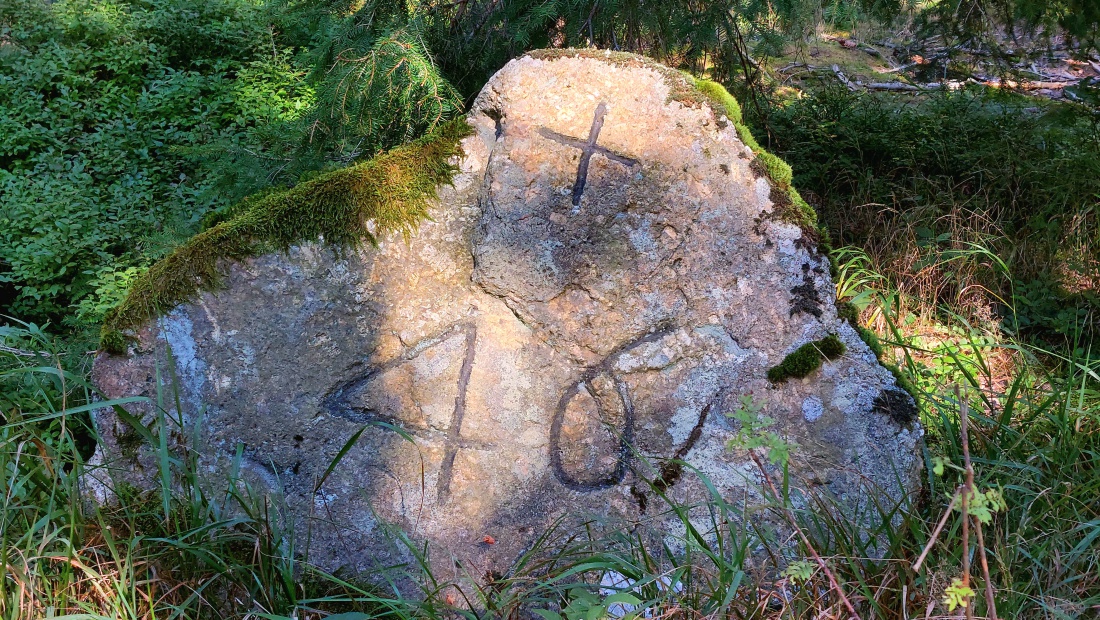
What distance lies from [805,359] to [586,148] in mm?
957

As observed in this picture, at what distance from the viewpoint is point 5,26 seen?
604 cm

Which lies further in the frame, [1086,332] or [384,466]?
[1086,332]

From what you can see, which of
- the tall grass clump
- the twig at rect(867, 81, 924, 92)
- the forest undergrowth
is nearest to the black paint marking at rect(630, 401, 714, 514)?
the forest undergrowth

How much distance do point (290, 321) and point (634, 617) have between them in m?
1.37

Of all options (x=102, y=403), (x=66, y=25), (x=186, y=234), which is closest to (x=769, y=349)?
(x=102, y=403)

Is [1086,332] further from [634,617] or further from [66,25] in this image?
[66,25]

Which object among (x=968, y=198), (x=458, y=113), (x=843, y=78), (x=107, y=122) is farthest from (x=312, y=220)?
(x=843, y=78)

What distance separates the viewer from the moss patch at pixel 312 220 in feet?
7.94

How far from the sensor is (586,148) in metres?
2.57

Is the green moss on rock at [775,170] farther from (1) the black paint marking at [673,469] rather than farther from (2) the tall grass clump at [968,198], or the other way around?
(2) the tall grass clump at [968,198]

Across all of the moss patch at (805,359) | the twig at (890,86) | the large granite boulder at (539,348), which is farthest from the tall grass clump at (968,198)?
the large granite boulder at (539,348)

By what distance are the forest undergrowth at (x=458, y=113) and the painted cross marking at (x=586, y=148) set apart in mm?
719

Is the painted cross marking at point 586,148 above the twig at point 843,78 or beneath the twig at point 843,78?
above

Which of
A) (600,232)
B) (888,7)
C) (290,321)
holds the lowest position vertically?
(290,321)
